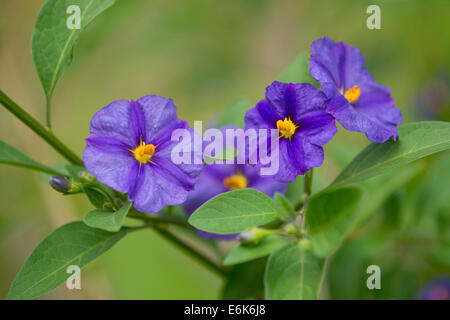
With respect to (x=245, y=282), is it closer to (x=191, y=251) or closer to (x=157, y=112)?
(x=191, y=251)

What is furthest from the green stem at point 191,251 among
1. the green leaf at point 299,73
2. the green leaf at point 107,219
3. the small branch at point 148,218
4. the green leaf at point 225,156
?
the green leaf at point 299,73

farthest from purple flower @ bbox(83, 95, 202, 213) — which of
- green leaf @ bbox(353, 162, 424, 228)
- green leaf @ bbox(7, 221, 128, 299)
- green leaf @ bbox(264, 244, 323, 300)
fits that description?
green leaf @ bbox(353, 162, 424, 228)

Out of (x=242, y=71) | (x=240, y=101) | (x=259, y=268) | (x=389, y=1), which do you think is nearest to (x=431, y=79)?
(x=389, y=1)

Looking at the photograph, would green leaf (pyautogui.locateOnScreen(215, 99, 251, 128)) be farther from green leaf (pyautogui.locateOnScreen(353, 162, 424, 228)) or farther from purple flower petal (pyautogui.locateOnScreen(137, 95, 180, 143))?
green leaf (pyautogui.locateOnScreen(353, 162, 424, 228))

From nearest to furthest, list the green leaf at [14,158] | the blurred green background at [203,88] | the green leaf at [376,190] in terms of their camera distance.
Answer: the green leaf at [14,158] < the green leaf at [376,190] < the blurred green background at [203,88]

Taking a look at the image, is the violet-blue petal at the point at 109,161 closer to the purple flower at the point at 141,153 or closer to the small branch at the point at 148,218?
the purple flower at the point at 141,153
